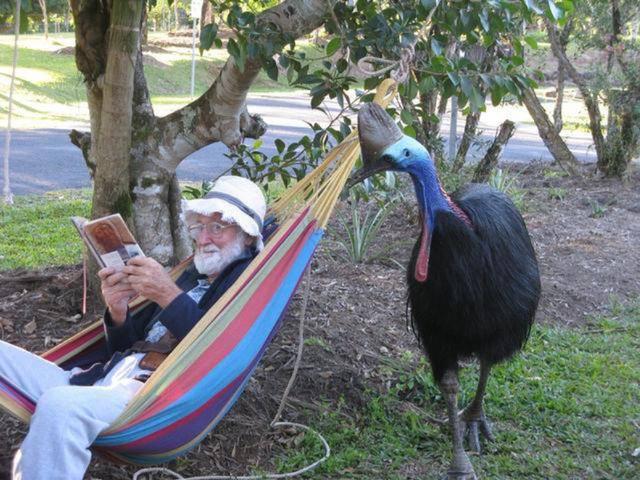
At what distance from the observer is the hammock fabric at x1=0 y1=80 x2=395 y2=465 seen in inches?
98.0

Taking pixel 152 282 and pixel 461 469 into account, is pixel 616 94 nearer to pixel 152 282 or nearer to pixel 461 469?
pixel 461 469

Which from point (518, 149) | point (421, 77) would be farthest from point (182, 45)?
point (421, 77)

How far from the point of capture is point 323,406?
369cm

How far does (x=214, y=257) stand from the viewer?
9.81 feet

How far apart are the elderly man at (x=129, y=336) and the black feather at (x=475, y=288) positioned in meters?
0.69

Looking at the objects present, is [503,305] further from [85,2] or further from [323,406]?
[85,2]

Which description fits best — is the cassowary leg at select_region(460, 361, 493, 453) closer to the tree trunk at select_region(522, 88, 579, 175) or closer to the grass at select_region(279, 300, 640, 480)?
the grass at select_region(279, 300, 640, 480)

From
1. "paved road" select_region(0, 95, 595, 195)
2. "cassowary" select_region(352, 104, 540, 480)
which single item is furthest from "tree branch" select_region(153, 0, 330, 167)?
"paved road" select_region(0, 95, 595, 195)

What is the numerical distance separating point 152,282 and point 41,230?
428 cm

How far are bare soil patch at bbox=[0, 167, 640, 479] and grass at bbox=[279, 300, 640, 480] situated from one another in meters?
0.10

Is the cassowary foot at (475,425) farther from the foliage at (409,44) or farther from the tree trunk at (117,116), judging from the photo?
the tree trunk at (117,116)

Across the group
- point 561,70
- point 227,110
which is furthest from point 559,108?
point 227,110

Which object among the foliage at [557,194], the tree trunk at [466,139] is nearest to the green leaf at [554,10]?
the tree trunk at [466,139]

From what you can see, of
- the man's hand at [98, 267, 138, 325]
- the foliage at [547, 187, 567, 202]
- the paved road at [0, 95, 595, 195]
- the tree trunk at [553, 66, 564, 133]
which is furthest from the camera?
the tree trunk at [553, 66, 564, 133]
